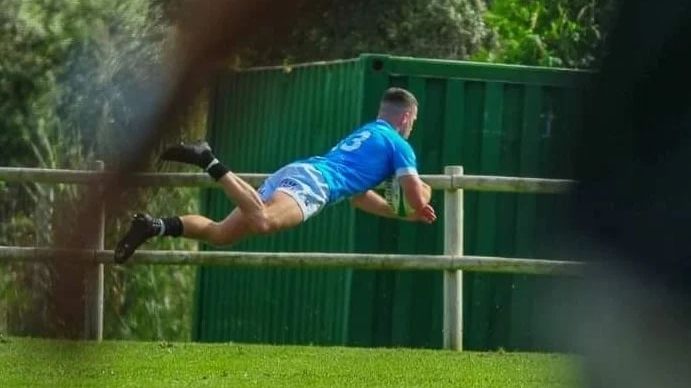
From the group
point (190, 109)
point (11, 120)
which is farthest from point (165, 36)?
point (11, 120)

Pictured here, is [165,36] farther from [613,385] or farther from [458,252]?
[458,252]

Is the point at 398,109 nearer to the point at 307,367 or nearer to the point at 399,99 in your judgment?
the point at 399,99

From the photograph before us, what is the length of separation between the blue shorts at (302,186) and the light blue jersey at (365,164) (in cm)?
7

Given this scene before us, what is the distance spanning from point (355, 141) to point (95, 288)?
8229 mm

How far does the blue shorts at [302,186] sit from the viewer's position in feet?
29.2

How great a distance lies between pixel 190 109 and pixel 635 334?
384mm

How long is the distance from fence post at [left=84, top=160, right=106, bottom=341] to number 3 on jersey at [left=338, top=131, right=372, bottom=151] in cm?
808

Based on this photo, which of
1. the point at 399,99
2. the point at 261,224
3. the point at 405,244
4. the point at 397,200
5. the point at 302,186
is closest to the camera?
the point at 261,224

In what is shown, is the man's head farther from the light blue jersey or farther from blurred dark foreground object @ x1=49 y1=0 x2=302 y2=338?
blurred dark foreground object @ x1=49 y1=0 x2=302 y2=338

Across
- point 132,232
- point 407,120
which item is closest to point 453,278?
point 407,120

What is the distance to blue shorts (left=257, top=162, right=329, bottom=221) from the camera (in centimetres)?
889

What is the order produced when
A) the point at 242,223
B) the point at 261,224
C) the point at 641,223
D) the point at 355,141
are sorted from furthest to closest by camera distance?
1. the point at 355,141
2. the point at 261,224
3. the point at 242,223
4. the point at 641,223

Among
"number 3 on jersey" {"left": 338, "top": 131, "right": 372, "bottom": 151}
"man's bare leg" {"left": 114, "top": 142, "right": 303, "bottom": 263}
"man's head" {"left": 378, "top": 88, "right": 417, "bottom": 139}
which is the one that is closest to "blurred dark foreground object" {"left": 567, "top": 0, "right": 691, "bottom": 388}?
"man's bare leg" {"left": 114, "top": 142, "right": 303, "bottom": 263}

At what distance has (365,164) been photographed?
9.13 m
